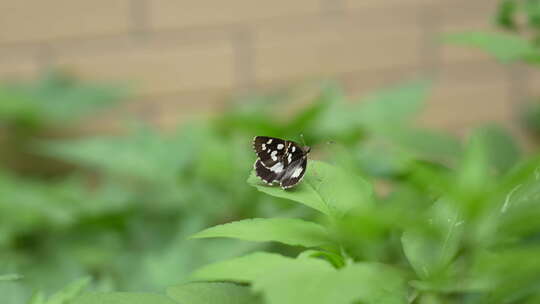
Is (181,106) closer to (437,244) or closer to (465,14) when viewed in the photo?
(465,14)

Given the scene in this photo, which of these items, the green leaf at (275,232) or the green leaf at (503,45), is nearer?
the green leaf at (275,232)

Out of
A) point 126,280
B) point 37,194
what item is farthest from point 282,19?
point 126,280

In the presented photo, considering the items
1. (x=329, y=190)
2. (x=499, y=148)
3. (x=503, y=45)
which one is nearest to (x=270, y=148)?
(x=329, y=190)

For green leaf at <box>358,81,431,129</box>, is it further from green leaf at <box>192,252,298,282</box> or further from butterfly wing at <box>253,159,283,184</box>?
green leaf at <box>192,252,298,282</box>

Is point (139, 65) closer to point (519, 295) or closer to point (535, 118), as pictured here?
point (535, 118)

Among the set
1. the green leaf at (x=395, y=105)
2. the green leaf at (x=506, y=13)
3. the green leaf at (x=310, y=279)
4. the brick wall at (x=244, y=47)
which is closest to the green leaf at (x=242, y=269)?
the green leaf at (x=310, y=279)

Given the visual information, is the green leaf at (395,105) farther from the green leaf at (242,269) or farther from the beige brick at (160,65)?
the green leaf at (242,269)

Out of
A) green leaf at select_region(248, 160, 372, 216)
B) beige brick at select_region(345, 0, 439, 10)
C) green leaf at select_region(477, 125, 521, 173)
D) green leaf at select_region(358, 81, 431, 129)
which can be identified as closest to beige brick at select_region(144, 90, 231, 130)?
beige brick at select_region(345, 0, 439, 10)
